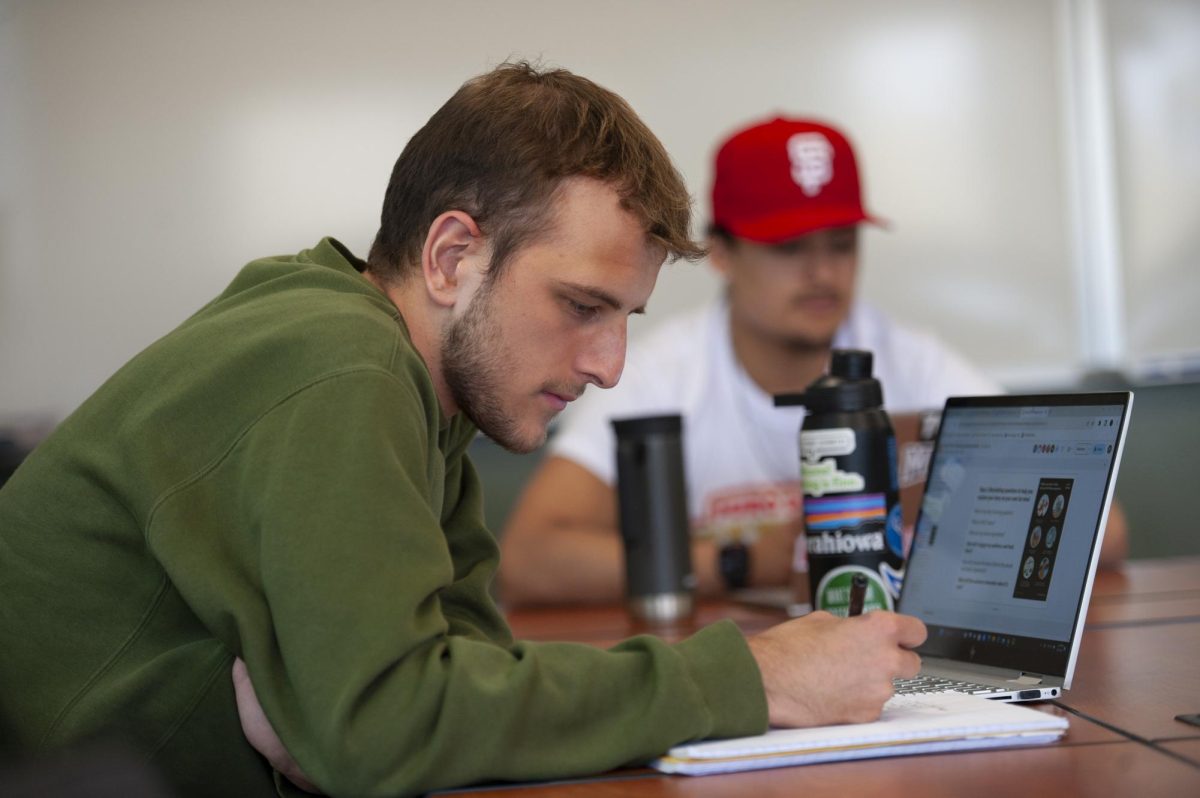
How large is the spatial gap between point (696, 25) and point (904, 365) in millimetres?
1247

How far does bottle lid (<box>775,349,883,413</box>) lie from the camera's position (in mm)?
1303

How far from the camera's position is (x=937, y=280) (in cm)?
339

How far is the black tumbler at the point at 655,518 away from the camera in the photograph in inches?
67.4

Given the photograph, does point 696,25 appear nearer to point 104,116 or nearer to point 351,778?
point 104,116

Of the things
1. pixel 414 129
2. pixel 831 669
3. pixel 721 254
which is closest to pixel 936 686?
pixel 831 669

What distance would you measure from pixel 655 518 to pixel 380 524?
3.02 feet

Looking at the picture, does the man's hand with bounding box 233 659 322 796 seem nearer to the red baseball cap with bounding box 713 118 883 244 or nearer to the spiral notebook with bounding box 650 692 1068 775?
the spiral notebook with bounding box 650 692 1068 775

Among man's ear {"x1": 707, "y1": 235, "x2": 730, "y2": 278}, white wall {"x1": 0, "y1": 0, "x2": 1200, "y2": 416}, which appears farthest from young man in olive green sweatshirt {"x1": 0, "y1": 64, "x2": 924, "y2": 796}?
white wall {"x1": 0, "y1": 0, "x2": 1200, "y2": 416}

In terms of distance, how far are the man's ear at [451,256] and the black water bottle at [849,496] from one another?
1.21 feet

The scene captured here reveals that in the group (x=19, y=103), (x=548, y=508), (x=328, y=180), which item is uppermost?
(x=19, y=103)

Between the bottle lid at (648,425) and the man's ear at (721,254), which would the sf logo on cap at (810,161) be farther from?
the bottle lid at (648,425)

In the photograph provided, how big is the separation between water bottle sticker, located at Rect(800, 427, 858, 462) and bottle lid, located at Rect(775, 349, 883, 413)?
0.03 metres

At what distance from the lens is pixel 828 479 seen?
1.28m

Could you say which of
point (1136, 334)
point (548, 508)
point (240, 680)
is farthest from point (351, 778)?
point (1136, 334)
